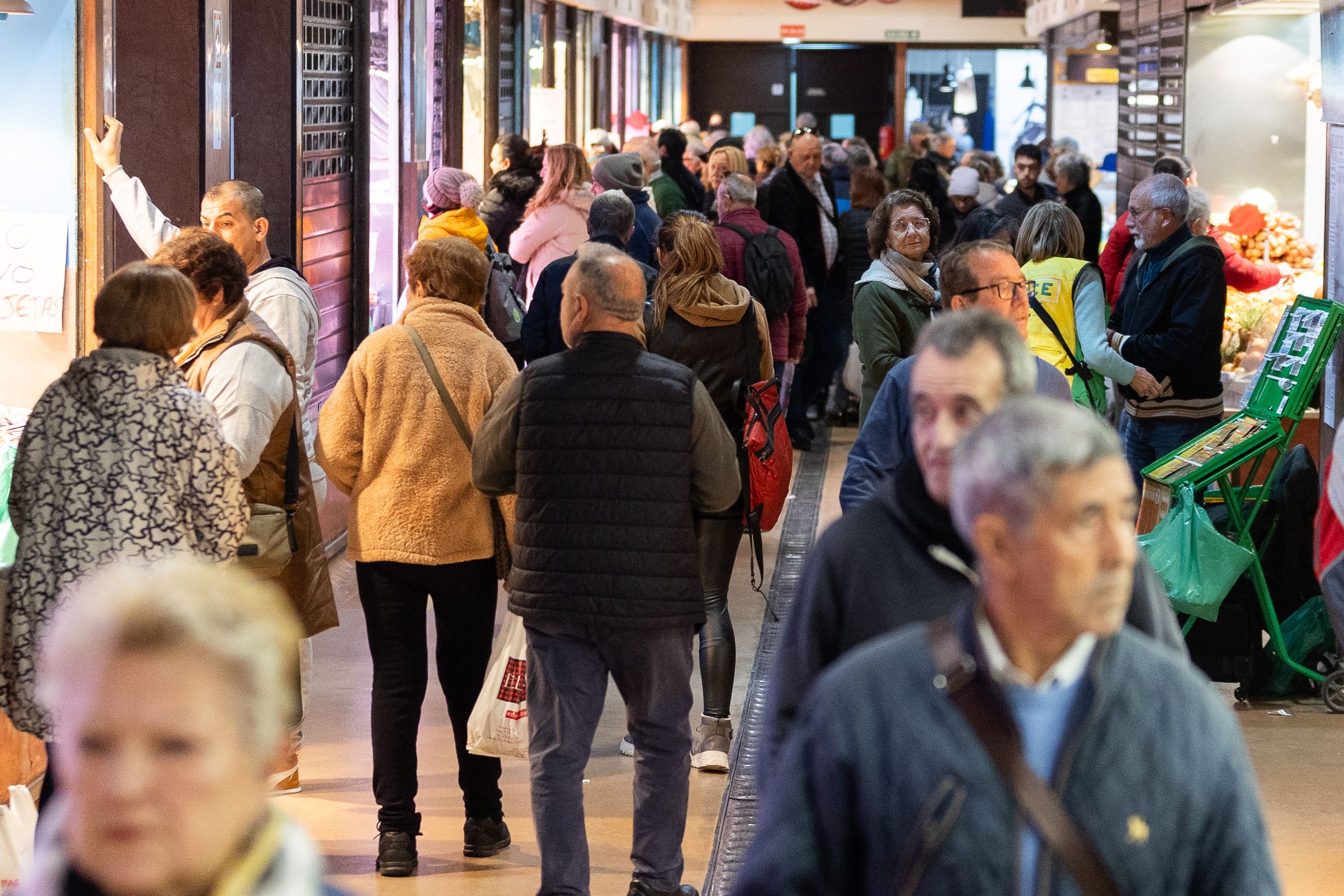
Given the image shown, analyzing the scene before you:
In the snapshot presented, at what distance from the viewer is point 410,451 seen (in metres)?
4.20

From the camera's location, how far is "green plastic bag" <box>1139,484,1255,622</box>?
5613mm

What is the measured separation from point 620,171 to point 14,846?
5.13 m

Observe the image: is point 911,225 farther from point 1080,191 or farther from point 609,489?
point 1080,191

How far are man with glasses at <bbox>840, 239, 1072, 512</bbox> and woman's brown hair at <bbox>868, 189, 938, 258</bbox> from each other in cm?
190

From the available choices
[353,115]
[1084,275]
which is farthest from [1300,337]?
[353,115]

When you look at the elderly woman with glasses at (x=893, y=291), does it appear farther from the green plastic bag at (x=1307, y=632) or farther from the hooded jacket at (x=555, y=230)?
the hooded jacket at (x=555, y=230)

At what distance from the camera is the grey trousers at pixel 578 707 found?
3850 millimetres

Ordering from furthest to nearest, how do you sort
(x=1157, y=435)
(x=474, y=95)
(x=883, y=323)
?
(x=474, y=95)
(x=1157, y=435)
(x=883, y=323)

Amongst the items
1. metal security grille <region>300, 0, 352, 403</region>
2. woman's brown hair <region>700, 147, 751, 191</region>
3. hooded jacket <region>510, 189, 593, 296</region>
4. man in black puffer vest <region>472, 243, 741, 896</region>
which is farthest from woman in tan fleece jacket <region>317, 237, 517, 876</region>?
woman's brown hair <region>700, 147, 751, 191</region>

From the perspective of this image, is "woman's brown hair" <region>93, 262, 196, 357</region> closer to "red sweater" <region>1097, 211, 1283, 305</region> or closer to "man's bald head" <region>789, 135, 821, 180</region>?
"red sweater" <region>1097, 211, 1283, 305</region>

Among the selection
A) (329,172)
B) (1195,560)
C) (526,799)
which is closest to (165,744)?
(526,799)

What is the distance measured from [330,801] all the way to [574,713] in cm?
132

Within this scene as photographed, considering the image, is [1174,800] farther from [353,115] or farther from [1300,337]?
[353,115]

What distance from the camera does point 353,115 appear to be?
866cm
